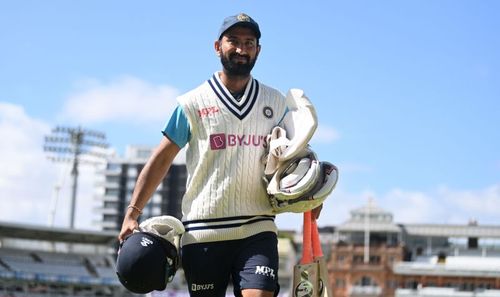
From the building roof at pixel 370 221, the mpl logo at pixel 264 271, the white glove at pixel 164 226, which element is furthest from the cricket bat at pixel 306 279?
the building roof at pixel 370 221

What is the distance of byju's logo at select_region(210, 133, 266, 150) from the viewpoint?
17.2 feet

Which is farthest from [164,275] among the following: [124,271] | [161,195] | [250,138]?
[161,195]

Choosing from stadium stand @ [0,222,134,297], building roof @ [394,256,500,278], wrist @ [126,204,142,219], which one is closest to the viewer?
wrist @ [126,204,142,219]

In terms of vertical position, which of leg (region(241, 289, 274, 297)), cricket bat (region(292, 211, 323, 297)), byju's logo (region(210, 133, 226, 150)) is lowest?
leg (region(241, 289, 274, 297))

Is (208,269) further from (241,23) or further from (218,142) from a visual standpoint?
(241,23)

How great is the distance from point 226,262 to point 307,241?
0.48 meters

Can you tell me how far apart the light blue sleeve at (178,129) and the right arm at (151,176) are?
3 centimetres

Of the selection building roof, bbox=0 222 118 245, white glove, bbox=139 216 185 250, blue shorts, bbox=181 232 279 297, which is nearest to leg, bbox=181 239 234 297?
blue shorts, bbox=181 232 279 297

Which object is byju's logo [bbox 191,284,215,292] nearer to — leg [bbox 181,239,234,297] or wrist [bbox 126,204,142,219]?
leg [bbox 181,239,234,297]

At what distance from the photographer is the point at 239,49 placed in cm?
525

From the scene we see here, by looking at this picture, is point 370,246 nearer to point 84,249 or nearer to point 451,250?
point 451,250

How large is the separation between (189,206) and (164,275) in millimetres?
513

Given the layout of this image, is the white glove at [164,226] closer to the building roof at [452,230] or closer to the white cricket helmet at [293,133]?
the white cricket helmet at [293,133]

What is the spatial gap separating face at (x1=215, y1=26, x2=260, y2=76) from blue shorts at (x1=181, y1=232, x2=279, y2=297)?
3.15 feet
